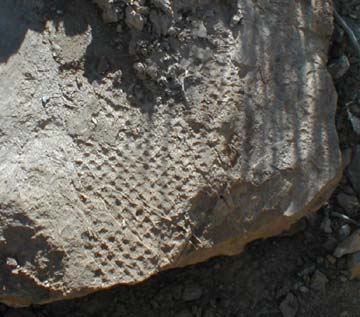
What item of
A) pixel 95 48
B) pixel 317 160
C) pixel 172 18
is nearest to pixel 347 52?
pixel 317 160

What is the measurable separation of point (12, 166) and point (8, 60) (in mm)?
289

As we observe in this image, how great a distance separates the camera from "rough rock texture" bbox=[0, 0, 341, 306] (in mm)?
2012

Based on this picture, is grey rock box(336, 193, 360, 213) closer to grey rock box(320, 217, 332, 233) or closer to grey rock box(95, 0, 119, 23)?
grey rock box(320, 217, 332, 233)

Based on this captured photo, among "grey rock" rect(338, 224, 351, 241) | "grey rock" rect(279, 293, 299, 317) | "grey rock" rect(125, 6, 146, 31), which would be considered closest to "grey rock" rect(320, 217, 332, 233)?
"grey rock" rect(338, 224, 351, 241)

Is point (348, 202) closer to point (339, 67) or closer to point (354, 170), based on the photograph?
point (354, 170)

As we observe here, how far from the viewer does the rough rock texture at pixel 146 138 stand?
2012 mm

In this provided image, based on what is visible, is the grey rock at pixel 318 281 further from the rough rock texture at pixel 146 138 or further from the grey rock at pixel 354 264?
the rough rock texture at pixel 146 138

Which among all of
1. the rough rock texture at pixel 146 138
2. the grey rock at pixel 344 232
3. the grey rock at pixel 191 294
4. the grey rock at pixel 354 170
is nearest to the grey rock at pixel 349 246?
the grey rock at pixel 344 232

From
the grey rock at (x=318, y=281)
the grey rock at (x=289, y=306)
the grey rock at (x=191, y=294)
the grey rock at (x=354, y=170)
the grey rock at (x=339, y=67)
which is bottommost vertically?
the grey rock at (x=289, y=306)

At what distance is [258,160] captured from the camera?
2.12m

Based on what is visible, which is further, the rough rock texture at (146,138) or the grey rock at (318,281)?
the grey rock at (318,281)

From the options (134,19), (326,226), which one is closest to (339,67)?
(326,226)

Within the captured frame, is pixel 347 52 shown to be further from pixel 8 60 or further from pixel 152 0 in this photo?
pixel 8 60

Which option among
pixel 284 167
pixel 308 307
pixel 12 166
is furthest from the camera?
pixel 308 307
